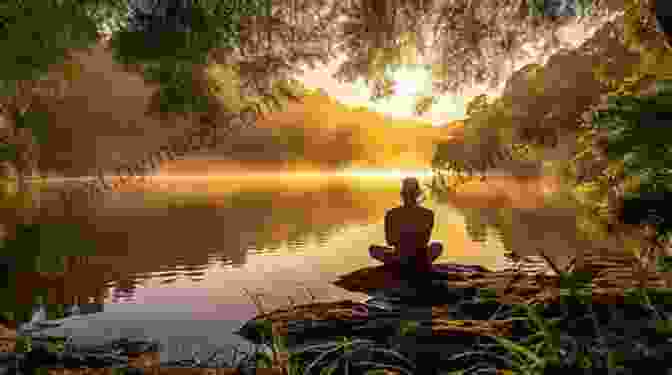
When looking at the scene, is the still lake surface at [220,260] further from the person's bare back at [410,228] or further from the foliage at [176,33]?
the foliage at [176,33]

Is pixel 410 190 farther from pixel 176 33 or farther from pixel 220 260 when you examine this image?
pixel 220 260

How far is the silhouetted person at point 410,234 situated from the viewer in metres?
9.27

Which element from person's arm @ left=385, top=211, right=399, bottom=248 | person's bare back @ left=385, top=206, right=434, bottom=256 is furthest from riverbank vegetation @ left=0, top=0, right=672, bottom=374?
person's arm @ left=385, top=211, right=399, bottom=248

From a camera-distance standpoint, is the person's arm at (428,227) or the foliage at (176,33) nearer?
the foliage at (176,33)

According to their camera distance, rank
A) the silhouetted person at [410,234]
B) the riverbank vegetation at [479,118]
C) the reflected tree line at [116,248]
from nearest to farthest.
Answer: the riverbank vegetation at [479,118] → the silhouetted person at [410,234] → the reflected tree line at [116,248]

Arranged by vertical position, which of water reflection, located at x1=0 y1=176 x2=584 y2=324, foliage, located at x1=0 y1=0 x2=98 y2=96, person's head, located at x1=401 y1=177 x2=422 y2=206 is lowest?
water reflection, located at x1=0 y1=176 x2=584 y2=324

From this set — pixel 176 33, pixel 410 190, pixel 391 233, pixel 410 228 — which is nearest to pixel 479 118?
pixel 410 190

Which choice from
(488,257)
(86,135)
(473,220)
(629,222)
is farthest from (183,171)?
(629,222)

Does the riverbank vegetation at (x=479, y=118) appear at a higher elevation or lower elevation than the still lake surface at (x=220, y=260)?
higher

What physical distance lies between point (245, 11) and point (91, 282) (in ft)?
29.0

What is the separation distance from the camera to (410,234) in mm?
9266

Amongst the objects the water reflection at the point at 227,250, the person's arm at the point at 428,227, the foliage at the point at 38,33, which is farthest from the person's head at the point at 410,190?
the foliage at the point at 38,33

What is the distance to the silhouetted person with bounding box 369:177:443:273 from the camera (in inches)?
365

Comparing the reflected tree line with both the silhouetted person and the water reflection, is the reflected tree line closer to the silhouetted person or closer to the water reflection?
the water reflection
